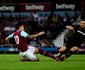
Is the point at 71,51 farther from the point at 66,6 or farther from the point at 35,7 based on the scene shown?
the point at 35,7

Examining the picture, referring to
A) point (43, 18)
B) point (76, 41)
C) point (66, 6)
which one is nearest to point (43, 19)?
point (43, 18)

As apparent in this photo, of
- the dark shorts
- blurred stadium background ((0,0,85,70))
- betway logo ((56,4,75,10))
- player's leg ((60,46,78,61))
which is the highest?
the dark shorts

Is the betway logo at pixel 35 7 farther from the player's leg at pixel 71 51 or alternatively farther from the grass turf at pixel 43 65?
the grass turf at pixel 43 65

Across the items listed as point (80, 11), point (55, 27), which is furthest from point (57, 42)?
point (80, 11)

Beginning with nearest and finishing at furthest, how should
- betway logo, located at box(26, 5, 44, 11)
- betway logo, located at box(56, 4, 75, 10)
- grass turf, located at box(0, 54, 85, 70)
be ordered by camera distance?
1. grass turf, located at box(0, 54, 85, 70)
2. betway logo, located at box(56, 4, 75, 10)
3. betway logo, located at box(26, 5, 44, 11)

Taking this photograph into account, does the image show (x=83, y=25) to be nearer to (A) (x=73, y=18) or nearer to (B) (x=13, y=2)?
(A) (x=73, y=18)

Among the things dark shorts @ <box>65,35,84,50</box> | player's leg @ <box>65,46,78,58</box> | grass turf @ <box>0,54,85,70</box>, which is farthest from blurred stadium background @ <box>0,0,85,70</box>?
grass turf @ <box>0,54,85,70</box>

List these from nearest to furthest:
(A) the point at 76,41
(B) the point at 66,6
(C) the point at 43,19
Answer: (A) the point at 76,41 → (C) the point at 43,19 → (B) the point at 66,6

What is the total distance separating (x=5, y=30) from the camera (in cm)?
2819

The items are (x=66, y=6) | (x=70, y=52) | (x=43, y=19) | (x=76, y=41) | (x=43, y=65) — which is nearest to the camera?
(x=43, y=65)

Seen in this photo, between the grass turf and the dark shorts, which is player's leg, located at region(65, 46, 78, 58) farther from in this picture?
the grass turf

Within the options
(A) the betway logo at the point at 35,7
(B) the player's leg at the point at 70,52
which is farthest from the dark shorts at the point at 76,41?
(A) the betway logo at the point at 35,7

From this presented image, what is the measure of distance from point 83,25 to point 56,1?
17.0 metres

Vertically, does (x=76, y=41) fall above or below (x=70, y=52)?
above
